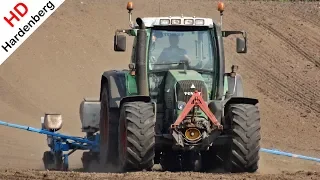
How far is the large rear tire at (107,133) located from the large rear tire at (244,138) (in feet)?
5.98

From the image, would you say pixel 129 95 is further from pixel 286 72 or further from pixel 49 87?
pixel 286 72

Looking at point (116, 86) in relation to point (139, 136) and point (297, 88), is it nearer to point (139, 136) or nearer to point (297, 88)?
point (139, 136)

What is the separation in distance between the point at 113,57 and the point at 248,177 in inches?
567

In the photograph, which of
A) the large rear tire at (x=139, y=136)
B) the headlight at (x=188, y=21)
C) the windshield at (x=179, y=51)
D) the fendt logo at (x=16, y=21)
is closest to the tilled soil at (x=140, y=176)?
the large rear tire at (x=139, y=136)

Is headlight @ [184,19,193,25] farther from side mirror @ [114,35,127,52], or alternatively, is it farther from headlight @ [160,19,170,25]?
side mirror @ [114,35,127,52]

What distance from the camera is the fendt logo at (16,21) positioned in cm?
2156

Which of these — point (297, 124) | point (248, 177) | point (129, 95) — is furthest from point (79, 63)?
point (248, 177)

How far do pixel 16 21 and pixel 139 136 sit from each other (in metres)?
11.7

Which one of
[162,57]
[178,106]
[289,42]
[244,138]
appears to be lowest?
[244,138]

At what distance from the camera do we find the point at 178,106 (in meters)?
11.3

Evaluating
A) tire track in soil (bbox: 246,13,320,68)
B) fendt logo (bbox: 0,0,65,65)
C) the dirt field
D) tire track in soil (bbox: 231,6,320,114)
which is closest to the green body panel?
the dirt field

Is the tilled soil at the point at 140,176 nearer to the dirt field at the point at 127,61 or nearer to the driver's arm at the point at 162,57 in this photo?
the driver's arm at the point at 162,57

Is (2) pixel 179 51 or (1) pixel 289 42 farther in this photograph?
(1) pixel 289 42

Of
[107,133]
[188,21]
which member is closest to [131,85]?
[107,133]
